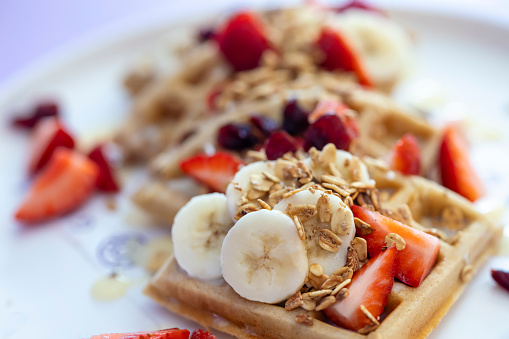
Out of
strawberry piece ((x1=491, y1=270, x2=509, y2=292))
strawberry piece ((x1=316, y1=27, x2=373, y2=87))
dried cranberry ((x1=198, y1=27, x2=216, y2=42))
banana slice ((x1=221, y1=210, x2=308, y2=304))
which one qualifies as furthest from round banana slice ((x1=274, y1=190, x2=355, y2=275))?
dried cranberry ((x1=198, y1=27, x2=216, y2=42))

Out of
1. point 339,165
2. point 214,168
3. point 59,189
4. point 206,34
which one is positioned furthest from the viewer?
point 206,34

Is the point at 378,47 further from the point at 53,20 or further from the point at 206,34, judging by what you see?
the point at 53,20

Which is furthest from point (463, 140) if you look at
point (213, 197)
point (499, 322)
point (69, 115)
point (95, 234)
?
point (69, 115)

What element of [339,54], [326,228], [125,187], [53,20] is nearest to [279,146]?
[326,228]

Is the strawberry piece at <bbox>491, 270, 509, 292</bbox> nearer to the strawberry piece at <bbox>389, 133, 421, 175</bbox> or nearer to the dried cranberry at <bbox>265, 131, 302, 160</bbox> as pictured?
the strawberry piece at <bbox>389, 133, 421, 175</bbox>

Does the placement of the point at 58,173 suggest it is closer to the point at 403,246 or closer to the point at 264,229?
the point at 264,229
